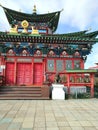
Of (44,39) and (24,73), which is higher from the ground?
(44,39)

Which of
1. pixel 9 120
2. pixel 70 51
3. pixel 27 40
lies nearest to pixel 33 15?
pixel 27 40

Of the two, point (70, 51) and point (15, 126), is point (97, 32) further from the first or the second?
point (15, 126)

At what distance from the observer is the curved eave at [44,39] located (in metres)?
16.0

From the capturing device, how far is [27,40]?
16578 millimetres

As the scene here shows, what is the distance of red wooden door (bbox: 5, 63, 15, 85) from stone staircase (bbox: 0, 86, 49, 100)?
2.46 meters

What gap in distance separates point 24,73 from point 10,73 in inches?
55.9

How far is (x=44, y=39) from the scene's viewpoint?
1634 centimetres

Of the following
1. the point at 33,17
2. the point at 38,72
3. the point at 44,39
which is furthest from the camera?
the point at 33,17

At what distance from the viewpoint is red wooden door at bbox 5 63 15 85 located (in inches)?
663

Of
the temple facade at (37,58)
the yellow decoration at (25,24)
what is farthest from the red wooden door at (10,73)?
the yellow decoration at (25,24)

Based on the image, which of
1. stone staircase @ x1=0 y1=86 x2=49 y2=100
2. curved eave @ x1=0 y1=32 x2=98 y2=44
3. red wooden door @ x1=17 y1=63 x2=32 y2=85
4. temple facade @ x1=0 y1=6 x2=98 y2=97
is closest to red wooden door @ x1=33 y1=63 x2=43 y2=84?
temple facade @ x1=0 y1=6 x2=98 y2=97

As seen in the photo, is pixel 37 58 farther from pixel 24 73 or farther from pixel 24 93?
pixel 24 93

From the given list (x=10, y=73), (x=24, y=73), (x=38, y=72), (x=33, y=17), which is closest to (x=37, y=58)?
(x=38, y=72)

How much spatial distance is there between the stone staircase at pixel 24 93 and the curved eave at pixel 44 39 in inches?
196
